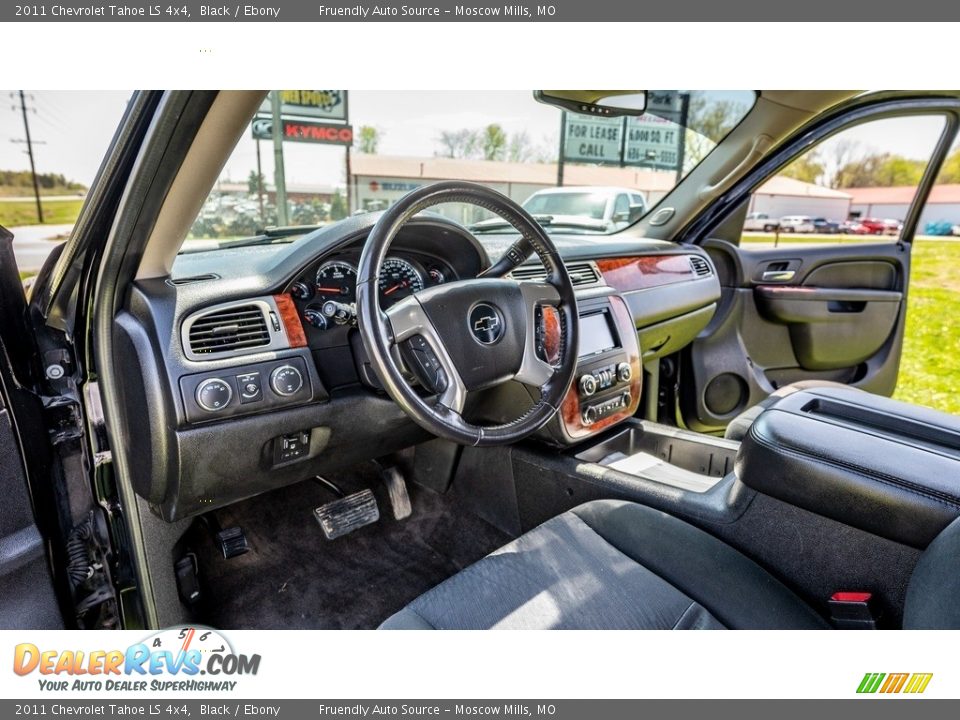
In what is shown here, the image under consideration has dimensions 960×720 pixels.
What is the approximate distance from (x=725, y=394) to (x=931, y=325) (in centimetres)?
141

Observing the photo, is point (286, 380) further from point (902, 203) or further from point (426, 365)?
point (902, 203)

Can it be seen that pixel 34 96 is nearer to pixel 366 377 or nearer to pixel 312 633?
pixel 366 377

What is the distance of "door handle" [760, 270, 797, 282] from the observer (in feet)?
9.46

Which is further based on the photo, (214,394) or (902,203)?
(902,203)

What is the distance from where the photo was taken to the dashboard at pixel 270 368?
1.33 m

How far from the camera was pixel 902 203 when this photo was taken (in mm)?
2822

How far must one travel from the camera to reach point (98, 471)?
148cm

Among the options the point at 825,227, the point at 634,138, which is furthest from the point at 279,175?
the point at 825,227

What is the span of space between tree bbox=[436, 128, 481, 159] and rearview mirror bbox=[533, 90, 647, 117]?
615 mm

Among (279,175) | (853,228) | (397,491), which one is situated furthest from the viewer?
(853,228)

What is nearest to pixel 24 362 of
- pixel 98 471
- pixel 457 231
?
pixel 98 471

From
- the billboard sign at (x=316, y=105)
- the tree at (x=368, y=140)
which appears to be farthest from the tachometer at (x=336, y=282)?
the tree at (x=368, y=140)

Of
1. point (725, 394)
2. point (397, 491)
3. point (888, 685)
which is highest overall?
point (888, 685)

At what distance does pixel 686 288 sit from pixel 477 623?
Result: 73.0 inches
